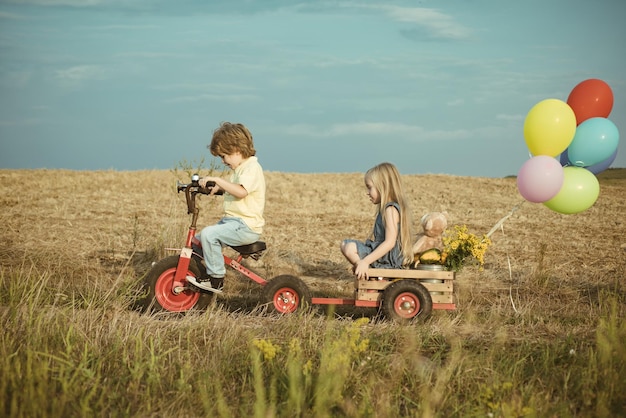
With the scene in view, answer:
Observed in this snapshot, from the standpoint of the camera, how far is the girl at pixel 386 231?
5.99 meters

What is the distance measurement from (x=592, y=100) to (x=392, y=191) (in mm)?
2680

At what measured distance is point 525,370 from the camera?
4.46 metres

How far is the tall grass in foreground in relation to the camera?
373cm

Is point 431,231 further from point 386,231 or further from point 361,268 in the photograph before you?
point 361,268

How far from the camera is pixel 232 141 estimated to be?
19.9 feet

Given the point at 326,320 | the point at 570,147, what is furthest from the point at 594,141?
the point at 326,320

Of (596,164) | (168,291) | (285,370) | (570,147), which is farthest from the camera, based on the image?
(596,164)

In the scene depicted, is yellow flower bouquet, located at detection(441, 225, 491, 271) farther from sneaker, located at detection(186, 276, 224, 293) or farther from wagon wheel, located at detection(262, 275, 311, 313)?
sneaker, located at detection(186, 276, 224, 293)

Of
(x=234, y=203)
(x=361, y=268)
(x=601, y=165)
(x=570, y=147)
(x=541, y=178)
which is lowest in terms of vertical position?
(x=361, y=268)

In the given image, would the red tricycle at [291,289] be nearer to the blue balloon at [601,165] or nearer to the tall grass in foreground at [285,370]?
the tall grass in foreground at [285,370]

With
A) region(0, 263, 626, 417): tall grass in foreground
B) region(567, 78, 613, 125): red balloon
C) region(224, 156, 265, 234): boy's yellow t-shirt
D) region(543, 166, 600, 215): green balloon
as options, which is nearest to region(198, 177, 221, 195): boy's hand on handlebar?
region(224, 156, 265, 234): boy's yellow t-shirt

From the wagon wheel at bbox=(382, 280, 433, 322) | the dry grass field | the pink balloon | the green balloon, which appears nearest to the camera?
the dry grass field

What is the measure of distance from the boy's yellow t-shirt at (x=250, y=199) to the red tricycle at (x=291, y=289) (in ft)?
0.79

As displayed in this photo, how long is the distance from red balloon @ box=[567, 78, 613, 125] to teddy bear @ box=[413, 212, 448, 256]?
5.90 ft
